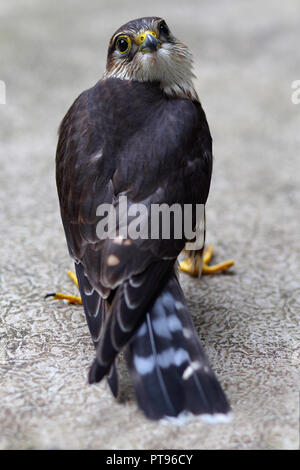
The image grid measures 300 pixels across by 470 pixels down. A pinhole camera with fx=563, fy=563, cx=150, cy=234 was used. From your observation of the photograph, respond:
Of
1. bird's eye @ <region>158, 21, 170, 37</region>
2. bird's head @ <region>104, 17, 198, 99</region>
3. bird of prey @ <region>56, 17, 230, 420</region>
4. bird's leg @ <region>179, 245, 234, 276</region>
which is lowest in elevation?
bird's leg @ <region>179, 245, 234, 276</region>

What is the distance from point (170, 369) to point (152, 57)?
1555mm

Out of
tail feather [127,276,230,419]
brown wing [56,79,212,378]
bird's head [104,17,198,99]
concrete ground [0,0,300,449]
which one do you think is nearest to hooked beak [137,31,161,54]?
bird's head [104,17,198,99]

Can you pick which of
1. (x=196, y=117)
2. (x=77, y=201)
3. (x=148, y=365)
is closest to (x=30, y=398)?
(x=148, y=365)

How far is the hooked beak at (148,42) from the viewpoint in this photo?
9.30ft

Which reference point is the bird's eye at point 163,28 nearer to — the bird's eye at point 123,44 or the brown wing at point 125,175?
the bird's eye at point 123,44

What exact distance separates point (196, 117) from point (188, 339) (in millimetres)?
1143

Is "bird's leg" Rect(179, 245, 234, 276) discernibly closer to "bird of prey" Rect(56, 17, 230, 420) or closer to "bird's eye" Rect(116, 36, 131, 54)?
"bird of prey" Rect(56, 17, 230, 420)

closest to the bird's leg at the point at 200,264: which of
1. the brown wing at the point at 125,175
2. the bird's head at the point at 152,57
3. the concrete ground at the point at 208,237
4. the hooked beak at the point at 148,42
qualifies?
the concrete ground at the point at 208,237

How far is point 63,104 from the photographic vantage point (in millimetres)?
5832

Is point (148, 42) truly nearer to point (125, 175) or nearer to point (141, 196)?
point (125, 175)

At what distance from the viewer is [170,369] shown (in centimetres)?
227

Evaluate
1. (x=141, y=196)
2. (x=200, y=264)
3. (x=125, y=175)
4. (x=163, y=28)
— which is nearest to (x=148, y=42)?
(x=163, y=28)

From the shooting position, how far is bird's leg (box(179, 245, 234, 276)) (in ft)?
11.2

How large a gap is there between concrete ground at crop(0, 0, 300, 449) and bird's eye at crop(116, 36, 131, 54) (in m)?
1.37
